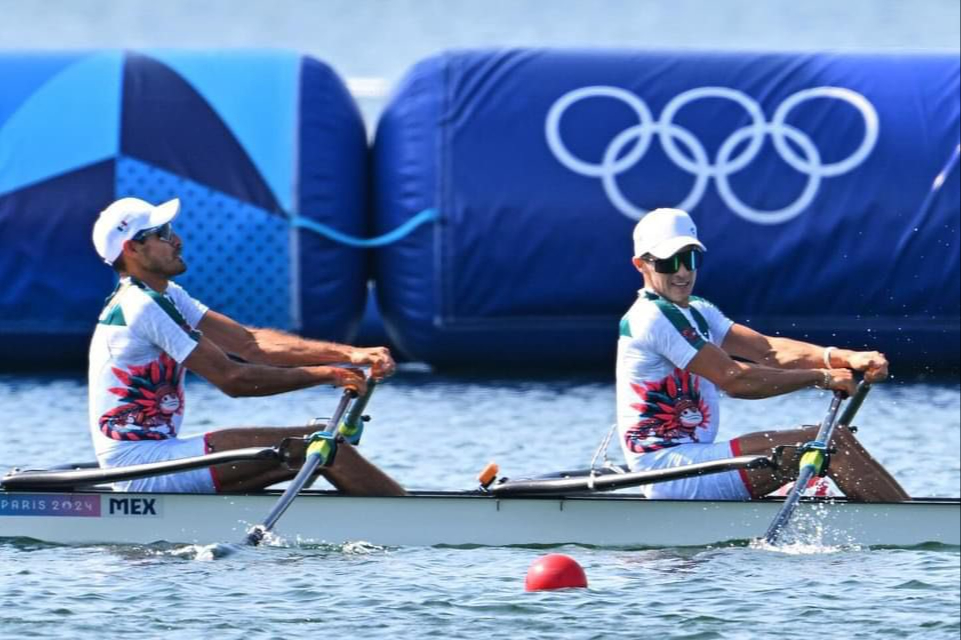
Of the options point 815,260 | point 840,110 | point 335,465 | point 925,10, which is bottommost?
point 335,465

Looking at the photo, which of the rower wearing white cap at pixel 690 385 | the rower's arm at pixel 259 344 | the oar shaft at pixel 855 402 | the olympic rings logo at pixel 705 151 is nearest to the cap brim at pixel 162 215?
the rower's arm at pixel 259 344

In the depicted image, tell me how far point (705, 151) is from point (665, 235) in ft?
21.3

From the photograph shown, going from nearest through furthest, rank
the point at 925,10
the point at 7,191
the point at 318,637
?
the point at 318,637 → the point at 7,191 → the point at 925,10

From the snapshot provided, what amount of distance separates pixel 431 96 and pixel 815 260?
10.6 feet

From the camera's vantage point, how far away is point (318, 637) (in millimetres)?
7938

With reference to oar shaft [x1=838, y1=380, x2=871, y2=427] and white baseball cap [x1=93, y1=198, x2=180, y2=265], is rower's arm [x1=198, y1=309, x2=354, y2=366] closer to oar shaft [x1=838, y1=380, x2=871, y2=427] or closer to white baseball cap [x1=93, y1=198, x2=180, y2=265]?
white baseball cap [x1=93, y1=198, x2=180, y2=265]

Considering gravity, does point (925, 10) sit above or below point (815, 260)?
above

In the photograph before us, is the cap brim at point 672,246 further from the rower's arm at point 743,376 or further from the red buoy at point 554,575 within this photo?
the red buoy at point 554,575

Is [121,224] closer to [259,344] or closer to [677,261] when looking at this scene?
[259,344]

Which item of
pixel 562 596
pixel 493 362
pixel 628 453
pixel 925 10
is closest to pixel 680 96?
pixel 493 362

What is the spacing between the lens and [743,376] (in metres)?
9.30

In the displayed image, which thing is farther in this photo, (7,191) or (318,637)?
(7,191)

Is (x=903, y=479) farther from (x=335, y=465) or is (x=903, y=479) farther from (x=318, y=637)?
(x=318, y=637)

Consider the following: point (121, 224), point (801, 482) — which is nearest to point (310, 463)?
point (121, 224)
